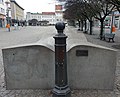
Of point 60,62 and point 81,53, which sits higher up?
point 81,53

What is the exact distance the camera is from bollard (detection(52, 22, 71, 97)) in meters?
3.24

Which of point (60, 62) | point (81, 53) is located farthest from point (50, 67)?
point (81, 53)

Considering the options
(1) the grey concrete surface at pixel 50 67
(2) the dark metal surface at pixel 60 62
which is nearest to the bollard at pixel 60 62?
(2) the dark metal surface at pixel 60 62

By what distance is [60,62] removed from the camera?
3314 mm

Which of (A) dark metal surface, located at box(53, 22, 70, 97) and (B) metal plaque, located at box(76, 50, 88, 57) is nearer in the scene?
(A) dark metal surface, located at box(53, 22, 70, 97)

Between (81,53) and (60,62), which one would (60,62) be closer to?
(60,62)

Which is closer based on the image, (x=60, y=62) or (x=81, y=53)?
(x=60, y=62)

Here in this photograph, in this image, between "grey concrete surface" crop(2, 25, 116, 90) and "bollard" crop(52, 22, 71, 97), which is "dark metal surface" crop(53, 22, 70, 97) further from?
"grey concrete surface" crop(2, 25, 116, 90)

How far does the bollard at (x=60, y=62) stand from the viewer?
3.24m

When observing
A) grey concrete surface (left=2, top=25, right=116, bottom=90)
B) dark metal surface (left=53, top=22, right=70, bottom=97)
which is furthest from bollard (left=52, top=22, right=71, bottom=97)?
grey concrete surface (left=2, top=25, right=116, bottom=90)

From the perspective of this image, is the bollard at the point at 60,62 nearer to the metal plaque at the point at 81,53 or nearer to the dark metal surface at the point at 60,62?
the dark metal surface at the point at 60,62

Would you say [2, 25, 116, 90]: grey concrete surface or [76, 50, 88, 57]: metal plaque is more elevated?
[76, 50, 88, 57]: metal plaque

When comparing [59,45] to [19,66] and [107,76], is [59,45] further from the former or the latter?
[107,76]

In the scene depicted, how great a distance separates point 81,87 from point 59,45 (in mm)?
1557
